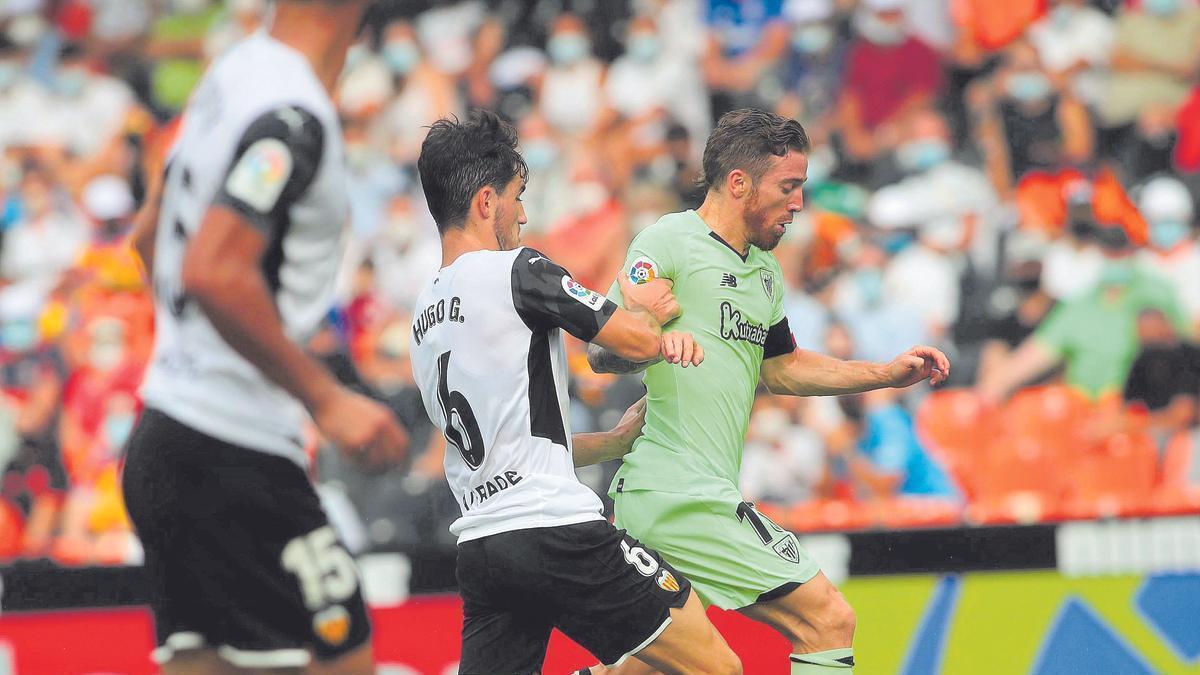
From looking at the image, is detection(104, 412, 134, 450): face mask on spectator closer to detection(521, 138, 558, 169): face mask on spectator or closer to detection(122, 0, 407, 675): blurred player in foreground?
detection(521, 138, 558, 169): face mask on spectator

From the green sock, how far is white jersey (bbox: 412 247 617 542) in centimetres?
101

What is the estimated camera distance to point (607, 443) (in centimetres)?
537

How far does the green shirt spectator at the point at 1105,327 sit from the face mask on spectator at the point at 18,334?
6944mm

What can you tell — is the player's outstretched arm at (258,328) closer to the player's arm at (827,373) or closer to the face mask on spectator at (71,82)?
the player's arm at (827,373)

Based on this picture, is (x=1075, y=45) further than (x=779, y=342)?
Yes

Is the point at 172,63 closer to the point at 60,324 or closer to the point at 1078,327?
the point at 60,324

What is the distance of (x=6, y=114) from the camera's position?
13.3m

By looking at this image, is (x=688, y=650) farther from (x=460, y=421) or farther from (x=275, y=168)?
(x=275, y=168)

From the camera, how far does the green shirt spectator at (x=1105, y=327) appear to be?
394 inches

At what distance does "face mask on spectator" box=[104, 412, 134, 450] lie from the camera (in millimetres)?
9789

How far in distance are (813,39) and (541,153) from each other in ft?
8.36

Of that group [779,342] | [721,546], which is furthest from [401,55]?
[721,546]

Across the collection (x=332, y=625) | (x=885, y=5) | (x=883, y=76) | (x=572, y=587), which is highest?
(x=885, y=5)

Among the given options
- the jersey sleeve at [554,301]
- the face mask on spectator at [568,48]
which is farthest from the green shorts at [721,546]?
the face mask on spectator at [568,48]
